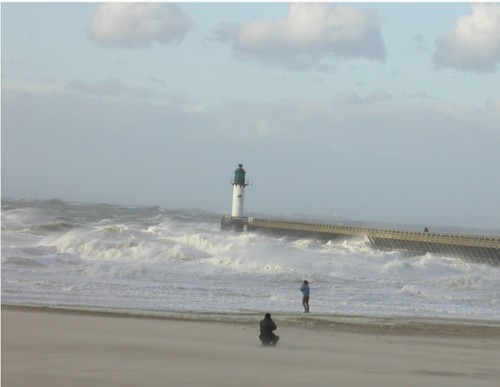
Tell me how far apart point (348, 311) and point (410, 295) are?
4750 millimetres

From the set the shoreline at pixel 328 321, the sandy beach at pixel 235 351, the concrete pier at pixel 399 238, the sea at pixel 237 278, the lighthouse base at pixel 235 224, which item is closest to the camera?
the sandy beach at pixel 235 351

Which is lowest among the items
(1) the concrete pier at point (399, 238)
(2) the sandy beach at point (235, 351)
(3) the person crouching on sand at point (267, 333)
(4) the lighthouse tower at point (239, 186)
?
(2) the sandy beach at point (235, 351)

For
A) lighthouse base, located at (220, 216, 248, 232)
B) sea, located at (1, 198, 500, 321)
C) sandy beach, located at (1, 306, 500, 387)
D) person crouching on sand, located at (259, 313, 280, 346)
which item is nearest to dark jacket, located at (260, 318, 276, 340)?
person crouching on sand, located at (259, 313, 280, 346)

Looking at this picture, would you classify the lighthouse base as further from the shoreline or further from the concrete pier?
the shoreline

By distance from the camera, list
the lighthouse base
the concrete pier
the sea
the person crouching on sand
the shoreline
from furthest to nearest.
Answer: the lighthouse base → the concrete pier → the sea → the shoreline → the person crouching on sand

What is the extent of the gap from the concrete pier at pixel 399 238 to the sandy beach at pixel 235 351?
59.0 feet

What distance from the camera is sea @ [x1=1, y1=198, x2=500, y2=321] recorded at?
760 inches

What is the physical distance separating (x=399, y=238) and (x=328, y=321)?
23168 millimetres

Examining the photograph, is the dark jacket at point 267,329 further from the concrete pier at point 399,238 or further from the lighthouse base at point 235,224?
the lighthouse base at point 235,224

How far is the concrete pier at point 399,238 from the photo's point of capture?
115ft

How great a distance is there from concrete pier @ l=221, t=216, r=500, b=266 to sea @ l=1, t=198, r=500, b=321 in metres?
0.73

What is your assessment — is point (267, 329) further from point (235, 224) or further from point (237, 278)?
point (235, 224)

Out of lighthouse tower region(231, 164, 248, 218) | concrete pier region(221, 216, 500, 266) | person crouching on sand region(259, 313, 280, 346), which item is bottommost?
person crouching on sand region(259, 313, 280, 346)

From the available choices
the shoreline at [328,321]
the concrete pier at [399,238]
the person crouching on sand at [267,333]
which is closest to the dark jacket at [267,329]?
the person crouching on sand at [267,333]
